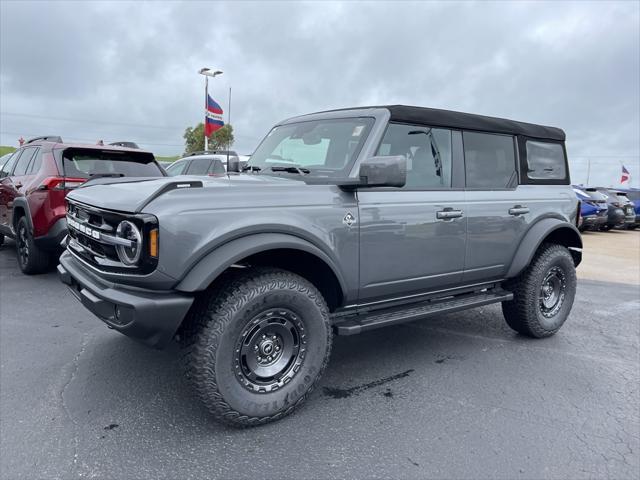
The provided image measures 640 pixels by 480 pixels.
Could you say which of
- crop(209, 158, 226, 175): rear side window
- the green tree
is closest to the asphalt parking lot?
crop(209, 158, 226, 175): rear side window

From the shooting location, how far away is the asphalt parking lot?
2445 millimetres

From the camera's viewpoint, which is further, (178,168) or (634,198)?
(634,198)

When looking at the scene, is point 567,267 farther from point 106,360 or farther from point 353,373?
point 106,360

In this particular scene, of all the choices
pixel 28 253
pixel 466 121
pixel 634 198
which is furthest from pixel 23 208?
pixel 634 198

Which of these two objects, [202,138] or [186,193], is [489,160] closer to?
[186,193]

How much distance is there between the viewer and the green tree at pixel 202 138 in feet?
119

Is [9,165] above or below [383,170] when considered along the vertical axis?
above

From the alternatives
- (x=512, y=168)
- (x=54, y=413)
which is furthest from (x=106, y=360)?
(x=512, y=168)

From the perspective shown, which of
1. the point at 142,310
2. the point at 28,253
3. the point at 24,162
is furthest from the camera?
the point at 24,162

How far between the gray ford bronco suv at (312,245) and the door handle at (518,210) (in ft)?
0.05

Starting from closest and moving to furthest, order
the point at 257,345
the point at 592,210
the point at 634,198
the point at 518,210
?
the point at 257,345, the point at 518,210, the point at 592,210, the point at 634,198

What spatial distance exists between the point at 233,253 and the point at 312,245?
1.73ft

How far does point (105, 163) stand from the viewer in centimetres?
616

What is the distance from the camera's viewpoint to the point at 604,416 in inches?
122
